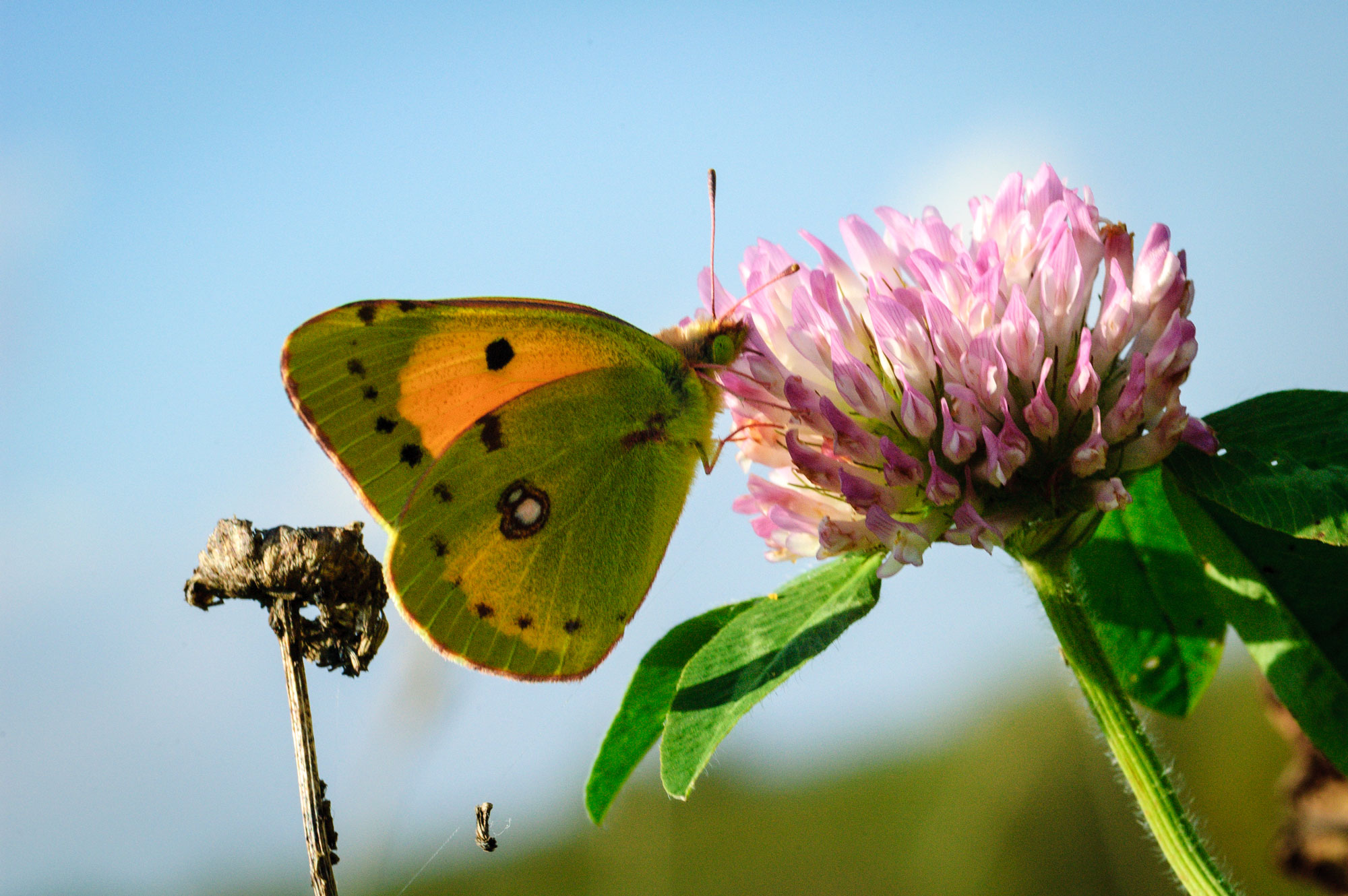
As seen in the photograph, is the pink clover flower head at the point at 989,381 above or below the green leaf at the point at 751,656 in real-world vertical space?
above

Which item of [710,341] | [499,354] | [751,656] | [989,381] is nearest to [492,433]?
[499,354]

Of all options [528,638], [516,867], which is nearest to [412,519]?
[528,638]

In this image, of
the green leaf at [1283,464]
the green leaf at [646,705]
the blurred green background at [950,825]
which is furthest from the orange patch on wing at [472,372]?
the blurred green background at [950,825]

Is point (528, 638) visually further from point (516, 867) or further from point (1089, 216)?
point (516, 867)

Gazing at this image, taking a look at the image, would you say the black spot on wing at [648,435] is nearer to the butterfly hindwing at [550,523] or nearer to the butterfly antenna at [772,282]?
the butterfly hindwing at [550,523]

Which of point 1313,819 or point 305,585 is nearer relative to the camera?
point 305,585

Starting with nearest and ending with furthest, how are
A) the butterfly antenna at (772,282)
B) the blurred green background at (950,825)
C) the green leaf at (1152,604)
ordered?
the butterfly antenna at (772,282) → the green leaf at (1152,604) → the blurred green background at (950,825)

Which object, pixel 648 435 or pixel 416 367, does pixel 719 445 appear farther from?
pixel 416 367
